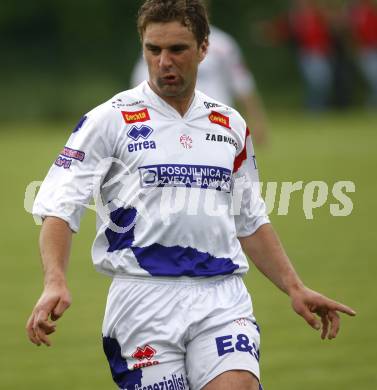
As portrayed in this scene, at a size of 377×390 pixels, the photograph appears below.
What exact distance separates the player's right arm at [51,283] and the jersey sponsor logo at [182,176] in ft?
1.46

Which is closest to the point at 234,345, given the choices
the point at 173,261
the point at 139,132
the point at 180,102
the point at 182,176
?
the point at 173,261

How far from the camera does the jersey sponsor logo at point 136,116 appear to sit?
520cm

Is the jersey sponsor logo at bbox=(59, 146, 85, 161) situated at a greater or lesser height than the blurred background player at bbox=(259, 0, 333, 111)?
lesser

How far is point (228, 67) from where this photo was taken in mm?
14320

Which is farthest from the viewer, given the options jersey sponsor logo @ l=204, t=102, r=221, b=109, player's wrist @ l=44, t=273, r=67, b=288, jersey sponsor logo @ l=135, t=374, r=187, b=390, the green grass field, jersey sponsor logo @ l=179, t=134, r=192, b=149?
the green grass field

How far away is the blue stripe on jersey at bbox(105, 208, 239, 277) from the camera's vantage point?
17.0 ft

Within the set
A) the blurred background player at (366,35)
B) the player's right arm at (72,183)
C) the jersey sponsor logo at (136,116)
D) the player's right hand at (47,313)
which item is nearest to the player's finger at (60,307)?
the player's right hand at (47,313)

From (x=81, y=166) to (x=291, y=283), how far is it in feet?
3.58

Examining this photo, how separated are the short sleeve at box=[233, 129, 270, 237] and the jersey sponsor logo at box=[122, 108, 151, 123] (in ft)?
1.83

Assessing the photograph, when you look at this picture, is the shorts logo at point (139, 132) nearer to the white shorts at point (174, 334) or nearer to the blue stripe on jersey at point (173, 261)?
the blue stripe on jersey at point (173, 261)

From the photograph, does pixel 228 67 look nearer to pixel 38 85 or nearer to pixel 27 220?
pixel 27 220

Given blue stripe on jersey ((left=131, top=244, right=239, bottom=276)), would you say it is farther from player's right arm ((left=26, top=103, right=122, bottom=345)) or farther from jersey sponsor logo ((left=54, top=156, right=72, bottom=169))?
jersey sponsor logo ((left=54, top=156, right=72, bottom=169))

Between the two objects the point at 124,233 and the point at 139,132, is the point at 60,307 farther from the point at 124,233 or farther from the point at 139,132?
the point at 139,132

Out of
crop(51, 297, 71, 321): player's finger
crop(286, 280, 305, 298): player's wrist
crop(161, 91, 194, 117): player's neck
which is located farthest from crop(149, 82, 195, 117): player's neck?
crop(51, 297, 71, 321): player's finger
